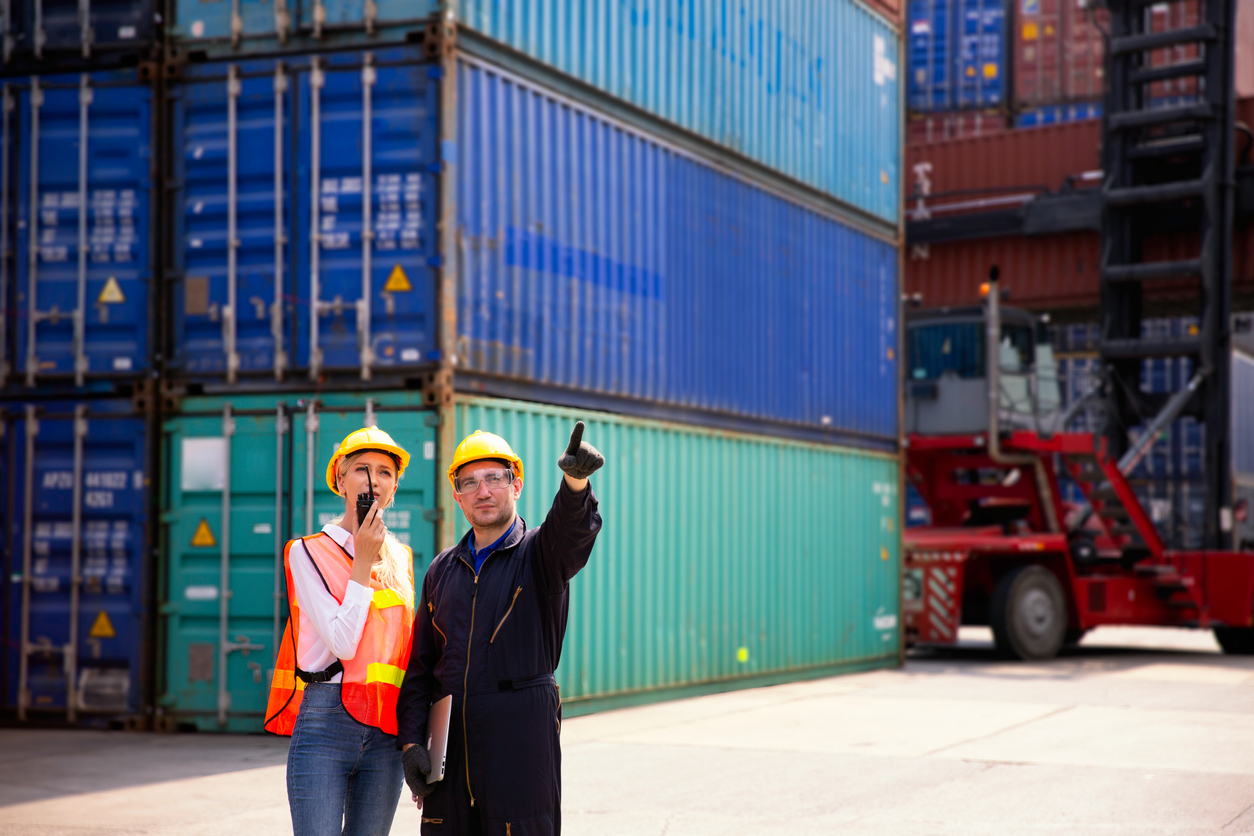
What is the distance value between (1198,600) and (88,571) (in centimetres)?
1323

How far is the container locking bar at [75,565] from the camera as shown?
10016mm

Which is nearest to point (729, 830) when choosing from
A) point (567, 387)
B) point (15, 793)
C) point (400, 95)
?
point (15, 793)

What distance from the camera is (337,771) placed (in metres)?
3.83

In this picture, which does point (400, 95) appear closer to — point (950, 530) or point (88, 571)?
point (88, 571)

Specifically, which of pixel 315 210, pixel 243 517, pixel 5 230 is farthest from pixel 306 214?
pixel 5 230

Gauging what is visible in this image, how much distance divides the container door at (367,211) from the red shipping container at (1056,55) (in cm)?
2163

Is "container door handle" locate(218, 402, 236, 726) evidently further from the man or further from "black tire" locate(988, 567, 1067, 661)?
"black tire" locate(988, 567, 1067, 661)

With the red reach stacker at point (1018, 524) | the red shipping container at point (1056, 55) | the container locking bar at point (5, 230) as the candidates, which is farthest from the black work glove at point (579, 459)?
the red shipping container at point (1056, 55)

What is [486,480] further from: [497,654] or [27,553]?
[27,553]

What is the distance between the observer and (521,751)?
12.6ft

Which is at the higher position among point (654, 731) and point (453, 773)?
point (453, 773)

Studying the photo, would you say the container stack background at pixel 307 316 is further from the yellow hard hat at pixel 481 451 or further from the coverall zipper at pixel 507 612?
the coverall zipper at pixel 507 612

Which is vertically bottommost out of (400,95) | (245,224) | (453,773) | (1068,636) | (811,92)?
(1068,636)

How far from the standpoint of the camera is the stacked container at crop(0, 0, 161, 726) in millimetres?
10023
